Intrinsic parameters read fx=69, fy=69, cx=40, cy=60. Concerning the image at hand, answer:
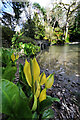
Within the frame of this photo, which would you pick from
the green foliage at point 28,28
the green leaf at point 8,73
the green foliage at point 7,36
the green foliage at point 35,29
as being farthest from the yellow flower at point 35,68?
the green foliage at point 35,29

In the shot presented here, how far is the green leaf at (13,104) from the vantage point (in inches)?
6.7

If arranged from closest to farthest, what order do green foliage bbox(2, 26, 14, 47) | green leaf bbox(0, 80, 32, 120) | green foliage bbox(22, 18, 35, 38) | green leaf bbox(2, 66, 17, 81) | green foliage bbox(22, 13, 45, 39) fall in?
green leaf bbox(0, 80, 32, 120)
green leaf bbox(2, 66, 17, 81)
green foliage bbox(2, 26, 14, 47)
green foliage bbox(22, 18, 35, 38)
green foliage bbox(22, 13, 45, 39)

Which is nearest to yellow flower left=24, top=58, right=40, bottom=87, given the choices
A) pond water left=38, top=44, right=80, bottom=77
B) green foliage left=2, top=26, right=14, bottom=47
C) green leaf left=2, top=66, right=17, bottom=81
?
green leaf left=2, top=66, right=17, bottom=81

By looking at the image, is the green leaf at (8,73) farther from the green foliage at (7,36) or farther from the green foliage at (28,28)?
the green foliage at (28,28)

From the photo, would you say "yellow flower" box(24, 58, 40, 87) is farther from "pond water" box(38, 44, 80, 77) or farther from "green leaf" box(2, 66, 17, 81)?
"pond water" box(38, 44, 80, 77)

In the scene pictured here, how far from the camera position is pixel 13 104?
20 cm

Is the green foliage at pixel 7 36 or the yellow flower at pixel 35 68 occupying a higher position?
the green foliage at pixel 7 36

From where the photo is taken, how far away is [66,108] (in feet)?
1.53

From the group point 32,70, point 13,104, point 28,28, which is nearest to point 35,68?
point 32,70

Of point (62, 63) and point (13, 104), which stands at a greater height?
point (13, 104)

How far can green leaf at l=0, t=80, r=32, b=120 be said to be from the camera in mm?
170

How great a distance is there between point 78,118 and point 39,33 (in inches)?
332

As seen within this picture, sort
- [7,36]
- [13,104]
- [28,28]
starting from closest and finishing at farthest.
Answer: [13,104] < [7,36] < [28,28]

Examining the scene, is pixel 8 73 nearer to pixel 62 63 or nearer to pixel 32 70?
pixel 32 70
